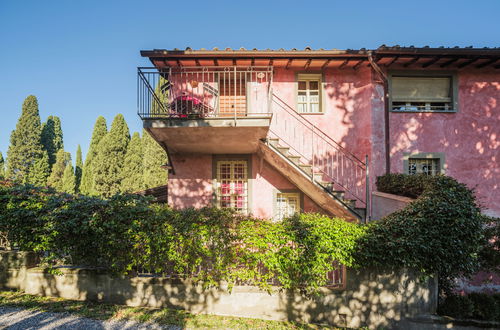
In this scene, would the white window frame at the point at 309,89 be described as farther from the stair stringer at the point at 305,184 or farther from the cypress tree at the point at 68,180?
the cypress tree at the point at 68,180

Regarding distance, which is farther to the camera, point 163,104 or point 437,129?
point 437,129

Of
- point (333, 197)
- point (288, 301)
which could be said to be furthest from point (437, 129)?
point (288, 301)

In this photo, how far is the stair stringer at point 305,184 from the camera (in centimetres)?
685

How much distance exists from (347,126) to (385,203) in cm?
307

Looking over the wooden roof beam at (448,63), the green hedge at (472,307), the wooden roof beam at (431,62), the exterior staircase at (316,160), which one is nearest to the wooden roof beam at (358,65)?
the wooden roof beam at (431,62)

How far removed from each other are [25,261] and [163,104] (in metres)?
4.97

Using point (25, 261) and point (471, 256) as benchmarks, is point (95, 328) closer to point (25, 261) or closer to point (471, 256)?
point (25, 261)

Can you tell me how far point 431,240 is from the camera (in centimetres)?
461

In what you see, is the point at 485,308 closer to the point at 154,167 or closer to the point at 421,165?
the point at 421,165

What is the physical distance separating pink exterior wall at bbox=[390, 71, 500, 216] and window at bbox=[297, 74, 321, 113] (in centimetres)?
274

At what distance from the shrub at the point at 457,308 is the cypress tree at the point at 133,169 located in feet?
76.0

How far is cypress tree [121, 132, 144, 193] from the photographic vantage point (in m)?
23.1

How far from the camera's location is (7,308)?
4695 millimetres

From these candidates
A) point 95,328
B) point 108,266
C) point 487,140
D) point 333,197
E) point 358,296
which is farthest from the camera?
point 487,140
